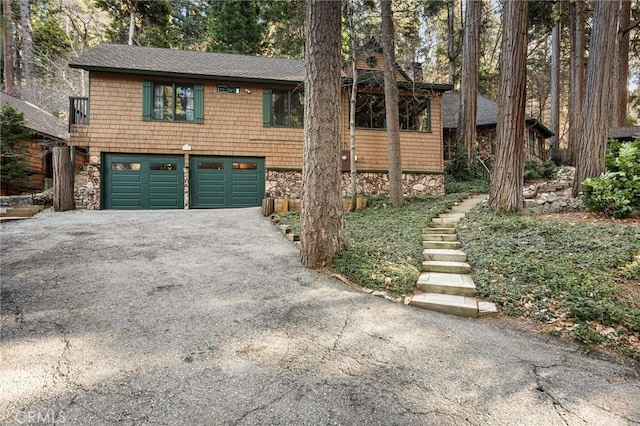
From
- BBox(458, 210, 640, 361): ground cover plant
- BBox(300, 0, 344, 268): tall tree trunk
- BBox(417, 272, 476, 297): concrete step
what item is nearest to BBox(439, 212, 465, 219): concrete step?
BBox(458, 210, 640, 361): ground cover plant

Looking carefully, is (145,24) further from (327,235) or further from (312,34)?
(327,235)

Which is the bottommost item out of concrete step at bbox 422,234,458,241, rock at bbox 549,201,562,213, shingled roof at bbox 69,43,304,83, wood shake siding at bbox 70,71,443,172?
concrete step at bbox 422,234,458,241

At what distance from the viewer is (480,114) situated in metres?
16.2

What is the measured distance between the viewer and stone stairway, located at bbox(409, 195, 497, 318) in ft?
11.1

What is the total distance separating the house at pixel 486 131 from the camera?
1535cm

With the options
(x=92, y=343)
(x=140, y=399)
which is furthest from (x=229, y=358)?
(x=92, y=343)

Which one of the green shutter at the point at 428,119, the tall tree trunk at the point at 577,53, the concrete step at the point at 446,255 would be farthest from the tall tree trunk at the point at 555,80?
the concrete step at the point at 446,255

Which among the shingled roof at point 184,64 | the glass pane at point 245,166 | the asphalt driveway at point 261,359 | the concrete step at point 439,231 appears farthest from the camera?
the glass pane at point 245,166

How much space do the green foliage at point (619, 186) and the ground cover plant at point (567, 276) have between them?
2.05 feet

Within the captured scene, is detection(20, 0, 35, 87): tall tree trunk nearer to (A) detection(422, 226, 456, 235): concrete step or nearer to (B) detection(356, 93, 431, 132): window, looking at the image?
(B) detection(356, 93, 431, 132): window

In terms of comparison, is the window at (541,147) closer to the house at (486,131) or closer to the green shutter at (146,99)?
the house at (486,131)

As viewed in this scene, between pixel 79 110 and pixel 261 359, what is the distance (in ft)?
40.0

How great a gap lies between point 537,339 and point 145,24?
72.9 feet

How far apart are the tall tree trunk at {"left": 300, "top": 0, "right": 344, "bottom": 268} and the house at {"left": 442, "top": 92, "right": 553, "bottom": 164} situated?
11.8 metres
